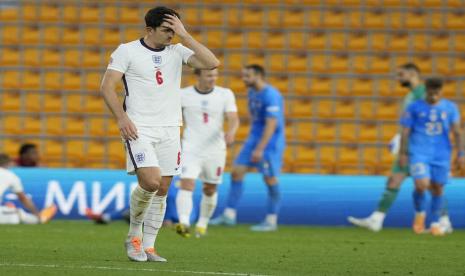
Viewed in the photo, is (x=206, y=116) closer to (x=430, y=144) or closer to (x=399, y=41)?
(x=430, y=144)

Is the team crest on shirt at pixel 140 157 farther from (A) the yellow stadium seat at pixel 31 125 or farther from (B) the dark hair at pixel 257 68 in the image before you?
(A) the yellow stadium seat at pixel 31 125

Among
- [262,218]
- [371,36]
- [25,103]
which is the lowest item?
[262,218]

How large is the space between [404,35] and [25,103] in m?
6.95

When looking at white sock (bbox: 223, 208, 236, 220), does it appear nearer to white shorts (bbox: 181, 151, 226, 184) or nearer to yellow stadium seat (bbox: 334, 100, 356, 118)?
white shorts (bbox: 181, 151, 226, 184)

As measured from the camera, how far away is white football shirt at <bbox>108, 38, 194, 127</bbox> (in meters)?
8.15

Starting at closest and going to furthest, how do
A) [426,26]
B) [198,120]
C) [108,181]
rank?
[198,120] < [108,181] < [426,26]

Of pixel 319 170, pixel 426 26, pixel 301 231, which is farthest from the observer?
pixel 426 26

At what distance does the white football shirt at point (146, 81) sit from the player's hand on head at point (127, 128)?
201 mm

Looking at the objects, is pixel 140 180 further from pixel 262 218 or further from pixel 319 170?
pixel 319 170

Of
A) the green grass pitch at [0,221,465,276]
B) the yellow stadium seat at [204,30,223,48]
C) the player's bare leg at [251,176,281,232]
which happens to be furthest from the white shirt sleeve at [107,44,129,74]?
the yellow stadium seat at [204,30,223,48]

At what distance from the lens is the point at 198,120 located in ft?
41.0

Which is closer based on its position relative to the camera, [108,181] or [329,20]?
[108,181]

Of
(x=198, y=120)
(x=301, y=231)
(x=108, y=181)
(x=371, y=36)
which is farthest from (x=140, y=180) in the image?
(x=371, y=36)

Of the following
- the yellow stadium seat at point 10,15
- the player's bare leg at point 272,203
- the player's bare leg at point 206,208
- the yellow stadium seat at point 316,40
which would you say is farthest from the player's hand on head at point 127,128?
the yellow stadium seat at point 10,15
